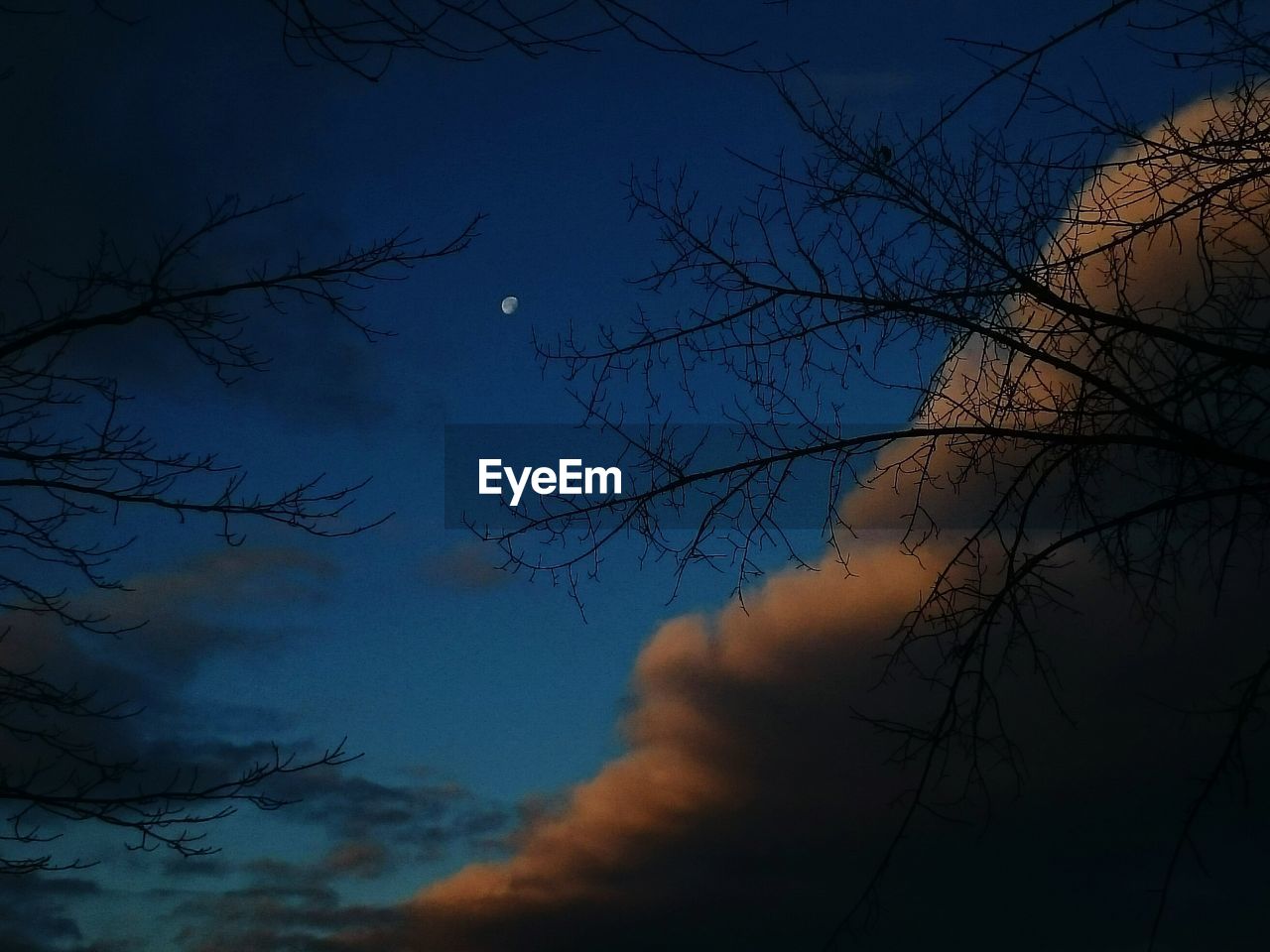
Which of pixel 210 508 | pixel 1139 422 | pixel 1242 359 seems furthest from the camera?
pixel 210 508

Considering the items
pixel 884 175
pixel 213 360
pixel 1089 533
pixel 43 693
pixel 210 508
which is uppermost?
pixel 884 175

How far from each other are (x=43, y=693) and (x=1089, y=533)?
4.66 meters

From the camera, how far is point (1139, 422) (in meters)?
5.32

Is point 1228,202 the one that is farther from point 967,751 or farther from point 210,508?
point 210,508

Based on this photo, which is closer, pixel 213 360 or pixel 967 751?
pixel 967 751

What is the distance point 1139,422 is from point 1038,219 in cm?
104

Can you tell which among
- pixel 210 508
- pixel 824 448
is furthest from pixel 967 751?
pixel 210 508

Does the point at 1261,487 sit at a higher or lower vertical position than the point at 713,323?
lower

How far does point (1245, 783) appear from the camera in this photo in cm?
502

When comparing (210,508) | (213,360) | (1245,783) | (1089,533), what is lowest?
(1245,783)

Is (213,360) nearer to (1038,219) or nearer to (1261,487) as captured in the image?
(1038,219)

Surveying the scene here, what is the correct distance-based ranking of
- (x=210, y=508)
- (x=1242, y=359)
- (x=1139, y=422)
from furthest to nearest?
(x=210, y=508) → (x=1139, y=422) → (x=1242, y=359)

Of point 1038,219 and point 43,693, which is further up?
point 1038,219

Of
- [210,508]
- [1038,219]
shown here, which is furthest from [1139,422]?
Answer: [210,508]
